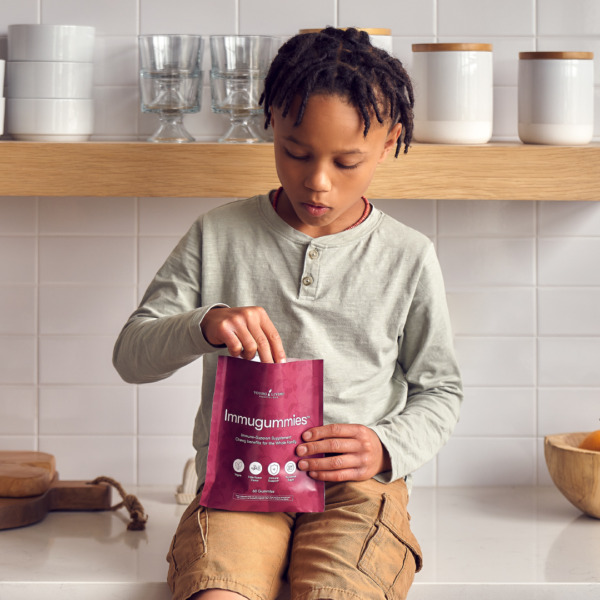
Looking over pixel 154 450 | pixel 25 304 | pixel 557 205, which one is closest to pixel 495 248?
pixel 557 205

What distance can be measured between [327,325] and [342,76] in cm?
34

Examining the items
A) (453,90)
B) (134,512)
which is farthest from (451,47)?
(134,512)

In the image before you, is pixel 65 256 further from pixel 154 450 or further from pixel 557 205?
pixel 557 205

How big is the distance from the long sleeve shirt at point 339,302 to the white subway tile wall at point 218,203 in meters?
0.34

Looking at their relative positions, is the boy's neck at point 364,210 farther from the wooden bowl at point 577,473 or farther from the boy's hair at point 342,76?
the wooden bowl at point 577,473

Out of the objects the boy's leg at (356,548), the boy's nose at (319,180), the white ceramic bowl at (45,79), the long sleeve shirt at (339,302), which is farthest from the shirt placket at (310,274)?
the white ceramic bowl at (45,79)

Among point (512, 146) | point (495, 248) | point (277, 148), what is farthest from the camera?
point (495, 248)

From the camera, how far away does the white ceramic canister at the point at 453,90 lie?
1.36m

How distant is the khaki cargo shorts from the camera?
3.24 feet

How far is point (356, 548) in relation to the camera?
1.04 metres

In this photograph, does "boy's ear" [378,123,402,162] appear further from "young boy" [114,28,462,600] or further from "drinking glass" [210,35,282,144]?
"drinking glass" [210,35,282,144]

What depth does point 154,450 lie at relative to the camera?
5.30ft

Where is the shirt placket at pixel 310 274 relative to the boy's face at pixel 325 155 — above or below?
below

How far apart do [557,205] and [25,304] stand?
958 mm
